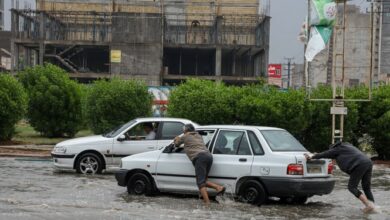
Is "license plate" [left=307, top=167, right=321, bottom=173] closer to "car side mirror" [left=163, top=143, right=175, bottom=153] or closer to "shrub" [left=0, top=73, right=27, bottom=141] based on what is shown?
"car side mirror" [left=163, top=143, right=175, bottom=153]

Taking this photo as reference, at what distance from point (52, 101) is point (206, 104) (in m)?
9.18

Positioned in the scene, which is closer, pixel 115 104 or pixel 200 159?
pixel 200 159

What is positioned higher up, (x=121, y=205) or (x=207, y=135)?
(x=207, y=135)

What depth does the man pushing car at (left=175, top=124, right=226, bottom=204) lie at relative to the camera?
1234 centimetres

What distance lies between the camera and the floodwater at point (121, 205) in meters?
10.9

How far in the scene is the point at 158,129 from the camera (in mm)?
17000

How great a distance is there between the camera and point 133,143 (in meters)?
16.8

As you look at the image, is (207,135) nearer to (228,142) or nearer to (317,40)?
(228,142)

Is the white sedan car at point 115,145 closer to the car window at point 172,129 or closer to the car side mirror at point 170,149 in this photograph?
the car window at point 172,129

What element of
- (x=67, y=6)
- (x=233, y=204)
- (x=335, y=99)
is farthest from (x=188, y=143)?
(x=67, y=6)

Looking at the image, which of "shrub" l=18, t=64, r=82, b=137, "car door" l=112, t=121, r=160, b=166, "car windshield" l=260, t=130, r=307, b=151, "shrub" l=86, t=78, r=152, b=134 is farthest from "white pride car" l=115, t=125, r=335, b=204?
"shrub" l=18, t=64, r=82, b=137

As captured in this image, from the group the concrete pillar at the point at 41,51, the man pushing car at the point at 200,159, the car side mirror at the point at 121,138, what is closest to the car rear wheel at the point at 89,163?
the car side mirror at the point at 121,138

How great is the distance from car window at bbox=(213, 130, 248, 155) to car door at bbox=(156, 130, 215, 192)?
8.3 inches

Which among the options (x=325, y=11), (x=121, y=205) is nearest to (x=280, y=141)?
(x=121, y=205)
